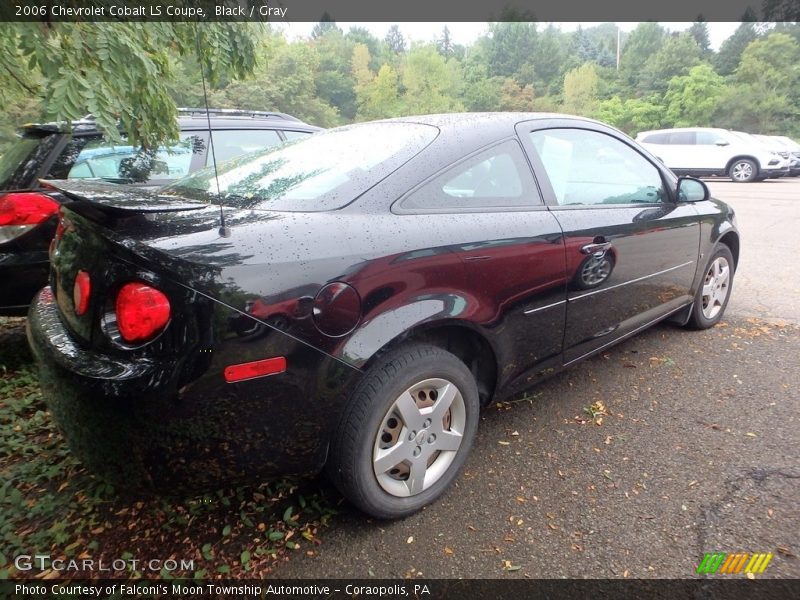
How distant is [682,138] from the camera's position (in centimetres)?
1652

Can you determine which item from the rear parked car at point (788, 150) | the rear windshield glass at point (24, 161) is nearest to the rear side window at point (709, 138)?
the rear parked car at point (788, 150)

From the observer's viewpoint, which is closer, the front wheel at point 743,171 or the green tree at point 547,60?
the front wheel at point 743,171

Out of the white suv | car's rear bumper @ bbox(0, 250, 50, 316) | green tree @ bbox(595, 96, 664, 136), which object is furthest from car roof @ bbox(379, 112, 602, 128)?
green tree @ bbox(595, 96, 664, 136)

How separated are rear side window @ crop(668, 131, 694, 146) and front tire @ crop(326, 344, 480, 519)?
17769mm

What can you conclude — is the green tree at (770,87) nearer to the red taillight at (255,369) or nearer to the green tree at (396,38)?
the red taillight at (255,369)

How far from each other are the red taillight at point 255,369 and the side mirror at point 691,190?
284 centimetres

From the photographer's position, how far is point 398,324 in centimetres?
178

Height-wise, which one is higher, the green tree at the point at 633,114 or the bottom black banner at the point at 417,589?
the green tree at the point at 633,114

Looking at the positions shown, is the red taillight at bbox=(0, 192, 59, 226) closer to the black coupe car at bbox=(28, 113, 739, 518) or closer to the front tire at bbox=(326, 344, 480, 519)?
the black coupe car at bbox=(28, 113, 739, 518)

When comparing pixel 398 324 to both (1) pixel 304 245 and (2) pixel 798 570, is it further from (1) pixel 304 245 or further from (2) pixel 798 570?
(2) pixel 798 570

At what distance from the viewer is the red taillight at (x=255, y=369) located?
150 cm

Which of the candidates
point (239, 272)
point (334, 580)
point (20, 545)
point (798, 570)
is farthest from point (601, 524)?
point (20, 545)

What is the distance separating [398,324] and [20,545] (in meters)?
1.60

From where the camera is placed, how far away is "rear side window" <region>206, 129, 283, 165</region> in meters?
4.54
